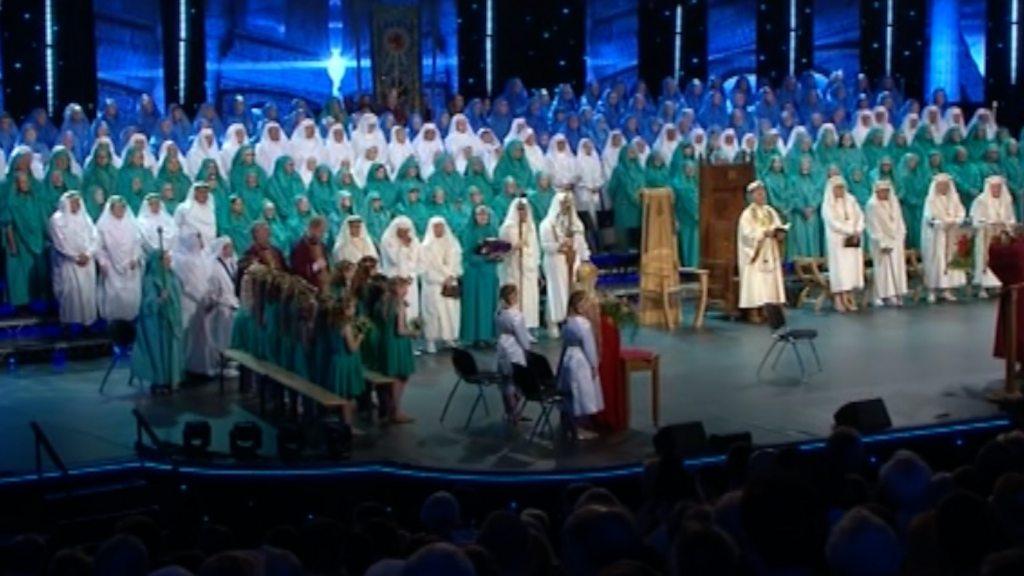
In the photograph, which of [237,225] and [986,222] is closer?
[237,225]

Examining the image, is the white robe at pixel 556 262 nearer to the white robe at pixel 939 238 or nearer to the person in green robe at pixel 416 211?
the person in green robe at pixel 416 211

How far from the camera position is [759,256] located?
2064 centimetres

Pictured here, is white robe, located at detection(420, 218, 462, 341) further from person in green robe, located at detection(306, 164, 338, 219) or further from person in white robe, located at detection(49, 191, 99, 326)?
person in white robe, located at detection(49, 191, 99, 326)

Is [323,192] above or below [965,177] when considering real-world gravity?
below

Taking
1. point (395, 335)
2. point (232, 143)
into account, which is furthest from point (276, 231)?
point (395, 335)

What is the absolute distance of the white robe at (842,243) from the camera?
2162cm

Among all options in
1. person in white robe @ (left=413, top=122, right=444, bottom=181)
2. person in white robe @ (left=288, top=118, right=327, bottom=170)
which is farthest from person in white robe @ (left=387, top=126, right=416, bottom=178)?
person in white robe @ (left=288, top=118, right=327, bottom=170)

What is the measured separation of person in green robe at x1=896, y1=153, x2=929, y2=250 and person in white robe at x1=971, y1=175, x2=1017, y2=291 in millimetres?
745

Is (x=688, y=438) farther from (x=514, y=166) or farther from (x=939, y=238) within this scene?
(x=939, y=238)

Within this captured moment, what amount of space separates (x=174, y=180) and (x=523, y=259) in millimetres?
4251

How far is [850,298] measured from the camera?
21812 mm

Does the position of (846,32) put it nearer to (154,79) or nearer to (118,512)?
(154,79)

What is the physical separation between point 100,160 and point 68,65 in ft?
18.8

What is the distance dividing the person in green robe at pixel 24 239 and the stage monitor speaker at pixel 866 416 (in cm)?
992
